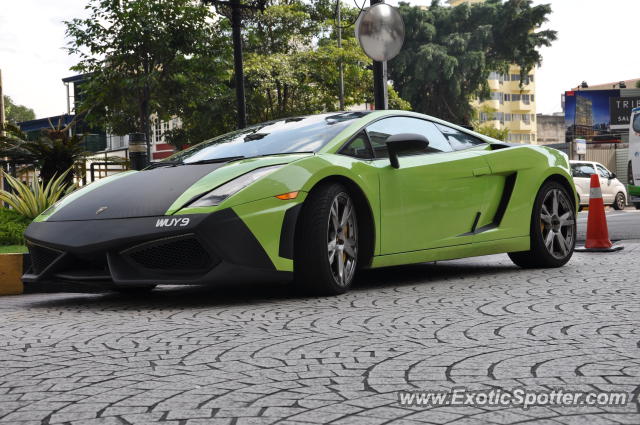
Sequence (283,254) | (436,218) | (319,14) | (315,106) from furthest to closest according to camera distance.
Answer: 1. (319,14)
2. (315,106)
3. (436,218)
4. (283,254)

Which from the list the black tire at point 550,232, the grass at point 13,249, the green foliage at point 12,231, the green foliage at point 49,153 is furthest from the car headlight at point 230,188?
the green foliage at point 49,153

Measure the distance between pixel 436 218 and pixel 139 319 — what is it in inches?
91.8

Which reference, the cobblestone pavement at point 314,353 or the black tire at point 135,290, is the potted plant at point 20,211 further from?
the cobblestone pavement at point 314,353

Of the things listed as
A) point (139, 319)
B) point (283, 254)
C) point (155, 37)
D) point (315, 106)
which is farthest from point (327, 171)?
point (315, 106)

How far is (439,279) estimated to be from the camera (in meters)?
6.46

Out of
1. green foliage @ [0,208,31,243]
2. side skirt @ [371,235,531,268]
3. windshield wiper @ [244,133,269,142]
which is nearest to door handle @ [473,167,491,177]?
side skirt @ [371,235,531,268]

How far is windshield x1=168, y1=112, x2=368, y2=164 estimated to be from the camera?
573cm

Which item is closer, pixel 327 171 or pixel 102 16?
pixel 327 171

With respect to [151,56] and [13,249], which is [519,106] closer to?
[151,56]

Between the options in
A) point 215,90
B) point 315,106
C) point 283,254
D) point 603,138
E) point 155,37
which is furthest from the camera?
point 603,138

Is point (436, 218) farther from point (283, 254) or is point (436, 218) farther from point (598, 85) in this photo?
point (598, 85)

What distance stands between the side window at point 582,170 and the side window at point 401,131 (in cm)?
1940

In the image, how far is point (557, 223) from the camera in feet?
23.5

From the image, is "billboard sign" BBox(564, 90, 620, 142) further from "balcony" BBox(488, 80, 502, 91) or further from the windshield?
the windshield
